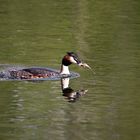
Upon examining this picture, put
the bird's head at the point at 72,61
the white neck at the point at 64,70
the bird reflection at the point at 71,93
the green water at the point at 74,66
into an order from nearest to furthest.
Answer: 1. the green water at the point at 74,66
2. the bird reflection at the point at 71,93
3. the white neck at the point at 64,70
4. the bird's head at the point at 72,61

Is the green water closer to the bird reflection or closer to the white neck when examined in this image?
the bird reflection

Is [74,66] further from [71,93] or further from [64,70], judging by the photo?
[71,93]

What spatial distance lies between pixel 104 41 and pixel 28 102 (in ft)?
23.1

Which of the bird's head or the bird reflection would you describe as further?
the bird's head

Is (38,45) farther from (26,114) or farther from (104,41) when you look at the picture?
(26,114)

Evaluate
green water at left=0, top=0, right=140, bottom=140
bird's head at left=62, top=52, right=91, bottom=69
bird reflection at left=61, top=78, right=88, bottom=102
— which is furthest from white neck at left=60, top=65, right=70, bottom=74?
bird reflection at left=61, top=78, right=88, bottom=102

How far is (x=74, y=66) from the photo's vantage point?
1883cm

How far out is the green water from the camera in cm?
1325

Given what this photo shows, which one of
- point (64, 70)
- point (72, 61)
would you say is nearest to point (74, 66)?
point (72, 61)

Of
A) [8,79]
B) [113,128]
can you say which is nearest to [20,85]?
[8,79]

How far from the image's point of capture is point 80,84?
53.9 feet

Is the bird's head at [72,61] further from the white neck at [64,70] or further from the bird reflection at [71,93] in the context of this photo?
the bird reflection at [71,93]

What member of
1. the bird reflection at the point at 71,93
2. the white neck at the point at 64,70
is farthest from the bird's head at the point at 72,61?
the bird reflection at the point at 71,93

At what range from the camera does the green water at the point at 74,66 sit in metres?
13.2
